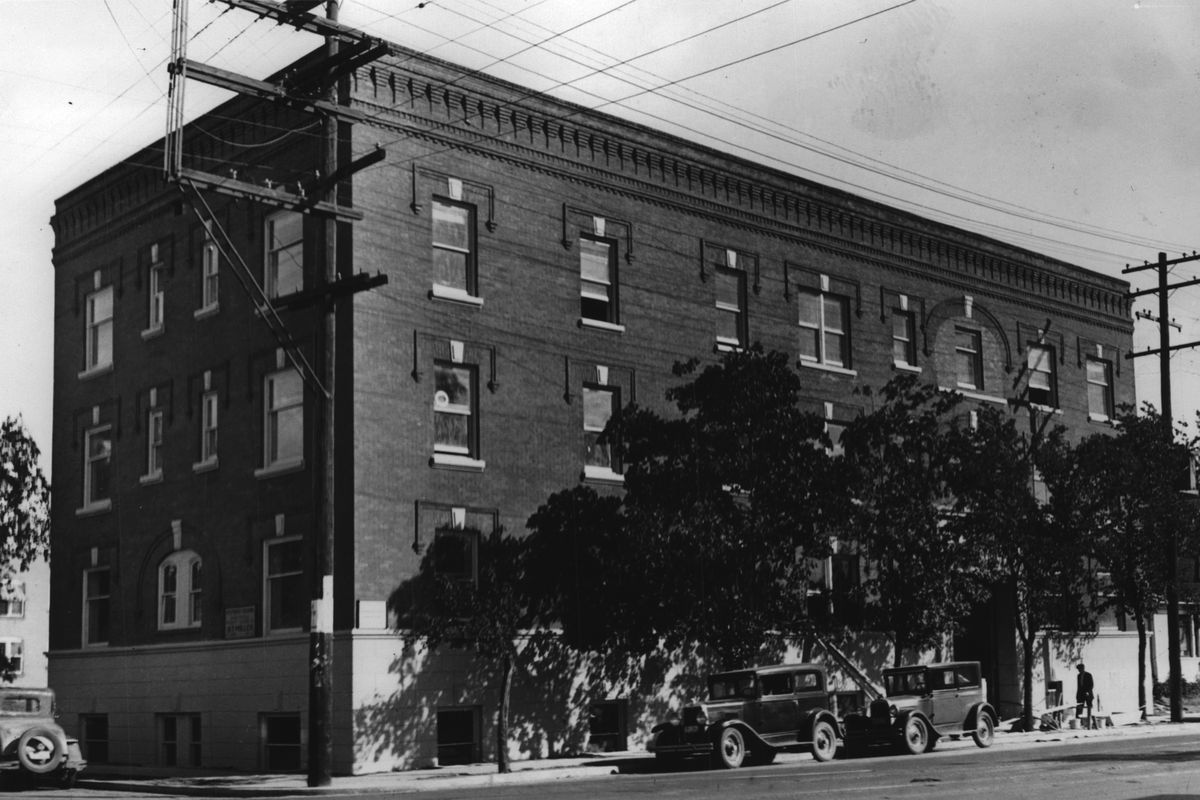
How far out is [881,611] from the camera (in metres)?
34.6

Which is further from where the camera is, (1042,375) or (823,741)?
(1042,375)

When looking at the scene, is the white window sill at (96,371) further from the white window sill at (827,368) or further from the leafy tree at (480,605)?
the white window sill at (827,368)

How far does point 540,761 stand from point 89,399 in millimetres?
16091

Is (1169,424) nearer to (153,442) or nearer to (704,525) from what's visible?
(704,525)

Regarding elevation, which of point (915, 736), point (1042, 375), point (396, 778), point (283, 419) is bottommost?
point (396, 778)

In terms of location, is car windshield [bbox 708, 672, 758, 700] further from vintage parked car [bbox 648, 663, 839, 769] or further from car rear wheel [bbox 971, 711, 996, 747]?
car rear wheel [bbox 971, 711, 996, 747]

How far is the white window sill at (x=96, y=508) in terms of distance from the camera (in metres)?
37.1

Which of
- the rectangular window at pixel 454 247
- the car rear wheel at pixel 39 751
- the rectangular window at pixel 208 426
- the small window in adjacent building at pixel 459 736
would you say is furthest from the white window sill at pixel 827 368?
the car rear wheel at pixel 39 751

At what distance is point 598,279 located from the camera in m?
35.4

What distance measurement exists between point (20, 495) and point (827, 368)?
2528 centimetres

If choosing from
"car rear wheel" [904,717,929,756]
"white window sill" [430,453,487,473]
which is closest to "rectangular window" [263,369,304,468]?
"white window sill" [430,453,487,473]

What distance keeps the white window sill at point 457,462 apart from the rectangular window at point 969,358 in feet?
61.3

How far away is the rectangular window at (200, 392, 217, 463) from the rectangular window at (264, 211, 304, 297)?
10.8 feet

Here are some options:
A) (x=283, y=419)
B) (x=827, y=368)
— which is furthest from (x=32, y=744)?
(x=827, y=368)
